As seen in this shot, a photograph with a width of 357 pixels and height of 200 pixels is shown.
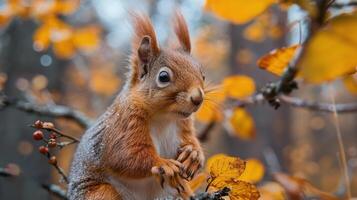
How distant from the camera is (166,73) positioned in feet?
3.09

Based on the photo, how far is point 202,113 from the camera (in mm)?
1351

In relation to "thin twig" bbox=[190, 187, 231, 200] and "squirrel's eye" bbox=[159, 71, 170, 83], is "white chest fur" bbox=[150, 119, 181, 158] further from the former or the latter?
"thin twig" bbox=[190, 187, 231, 200]

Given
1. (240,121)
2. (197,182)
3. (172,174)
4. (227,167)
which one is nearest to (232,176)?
(227,167)

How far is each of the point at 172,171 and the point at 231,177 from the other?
0.13 meters

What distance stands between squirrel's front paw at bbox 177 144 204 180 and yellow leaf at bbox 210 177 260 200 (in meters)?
0.13

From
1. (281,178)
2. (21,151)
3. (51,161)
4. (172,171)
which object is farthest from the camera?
(21,151)

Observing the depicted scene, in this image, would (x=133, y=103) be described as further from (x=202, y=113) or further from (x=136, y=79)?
(x=202, y=113)

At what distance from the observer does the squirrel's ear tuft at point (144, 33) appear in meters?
1.02

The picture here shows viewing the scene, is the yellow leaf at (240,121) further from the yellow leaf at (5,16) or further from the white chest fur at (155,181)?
the yellow leaf at (5,16)

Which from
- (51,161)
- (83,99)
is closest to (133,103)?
(51,161)

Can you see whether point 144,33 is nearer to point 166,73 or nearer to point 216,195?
point 166,73

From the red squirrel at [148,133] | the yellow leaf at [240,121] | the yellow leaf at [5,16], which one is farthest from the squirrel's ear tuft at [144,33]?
the yellow leaf at [5,16]

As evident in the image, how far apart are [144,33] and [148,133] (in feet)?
0.79

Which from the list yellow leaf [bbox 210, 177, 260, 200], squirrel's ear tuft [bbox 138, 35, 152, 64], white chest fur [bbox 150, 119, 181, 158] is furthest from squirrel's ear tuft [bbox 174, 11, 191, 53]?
yellow leaf [bbox 210, 177, 260, 200]
